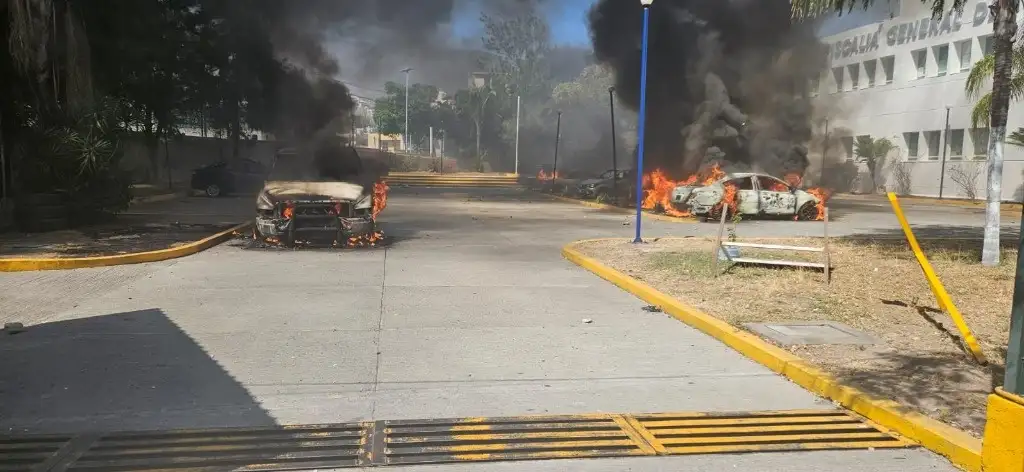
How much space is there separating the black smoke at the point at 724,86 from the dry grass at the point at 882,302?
12681mm

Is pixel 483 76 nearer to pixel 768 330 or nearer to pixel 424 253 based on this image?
pixel 424 253

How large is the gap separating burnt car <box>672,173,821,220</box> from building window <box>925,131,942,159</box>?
18555 mm

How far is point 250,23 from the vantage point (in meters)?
21.2

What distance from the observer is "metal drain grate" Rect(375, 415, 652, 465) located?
3699mm

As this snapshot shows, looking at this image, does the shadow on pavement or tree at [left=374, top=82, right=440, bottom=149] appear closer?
the shadow on pavement

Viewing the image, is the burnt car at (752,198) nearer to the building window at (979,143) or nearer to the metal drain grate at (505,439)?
the metal drain grate at (505,439)

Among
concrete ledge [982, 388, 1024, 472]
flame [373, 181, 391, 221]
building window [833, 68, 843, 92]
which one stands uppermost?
building window [833, 68, 843, 92]

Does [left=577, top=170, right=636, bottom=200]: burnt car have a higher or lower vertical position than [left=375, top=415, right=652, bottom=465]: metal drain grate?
higher

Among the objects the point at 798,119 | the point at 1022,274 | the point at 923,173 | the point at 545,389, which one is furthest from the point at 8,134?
the point at 923,173

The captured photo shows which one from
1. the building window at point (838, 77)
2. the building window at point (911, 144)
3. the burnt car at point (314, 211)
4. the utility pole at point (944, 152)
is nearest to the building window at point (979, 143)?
the utility pole at point (944, 152)

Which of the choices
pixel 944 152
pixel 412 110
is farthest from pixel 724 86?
pixel 412 110

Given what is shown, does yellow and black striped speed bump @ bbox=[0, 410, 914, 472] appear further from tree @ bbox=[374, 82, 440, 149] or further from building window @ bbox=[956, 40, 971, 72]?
tree @ bbox=[374, 82, 440, 149]

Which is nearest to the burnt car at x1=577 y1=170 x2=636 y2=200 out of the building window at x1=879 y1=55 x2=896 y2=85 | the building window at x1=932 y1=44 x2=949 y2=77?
the building window at x1=932 y1=44 x2=949 y2=77

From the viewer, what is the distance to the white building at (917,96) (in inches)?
1201
